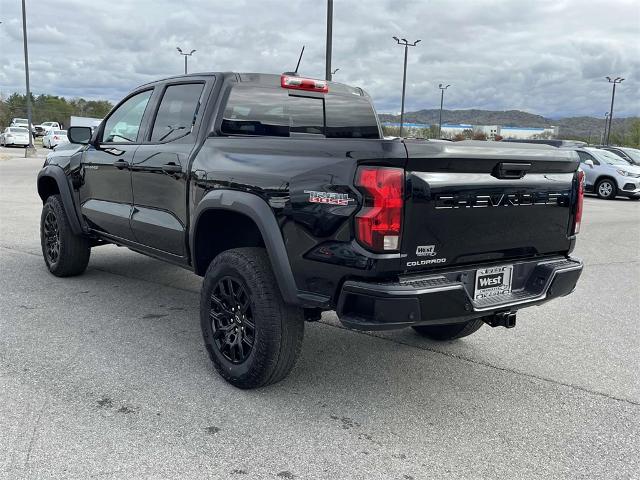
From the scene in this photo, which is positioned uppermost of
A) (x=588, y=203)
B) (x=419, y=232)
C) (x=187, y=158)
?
(x=187, y=158)

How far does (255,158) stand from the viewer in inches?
140

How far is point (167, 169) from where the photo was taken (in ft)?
14.2

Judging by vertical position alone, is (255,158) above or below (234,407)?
above

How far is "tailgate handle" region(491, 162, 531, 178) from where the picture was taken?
3268 millimetres

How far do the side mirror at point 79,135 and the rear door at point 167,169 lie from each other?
1182 millimetres

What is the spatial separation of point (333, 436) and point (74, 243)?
386cm

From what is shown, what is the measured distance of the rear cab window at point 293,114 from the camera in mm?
4238

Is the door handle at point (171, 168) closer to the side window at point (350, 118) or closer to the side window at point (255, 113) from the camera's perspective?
the side window at point (255, 113)

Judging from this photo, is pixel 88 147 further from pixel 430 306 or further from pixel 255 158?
pixel 430 306

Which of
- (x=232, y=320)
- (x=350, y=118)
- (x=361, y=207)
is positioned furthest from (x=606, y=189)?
(x=361, y=207)

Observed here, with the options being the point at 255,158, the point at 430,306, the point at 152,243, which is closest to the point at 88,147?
the point at 152,243

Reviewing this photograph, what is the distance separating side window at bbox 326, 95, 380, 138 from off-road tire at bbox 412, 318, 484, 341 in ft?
5.48

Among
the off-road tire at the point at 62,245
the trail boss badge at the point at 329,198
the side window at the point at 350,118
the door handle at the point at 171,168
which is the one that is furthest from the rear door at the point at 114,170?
the trail boss badge at the point at 329,198

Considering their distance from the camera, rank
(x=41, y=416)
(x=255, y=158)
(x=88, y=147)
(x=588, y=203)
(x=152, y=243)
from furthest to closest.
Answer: (x=588, y=203)
(x=88, y=147)
(x=152, y=243)
(x=255, y=158)
(x=41, y=416)
